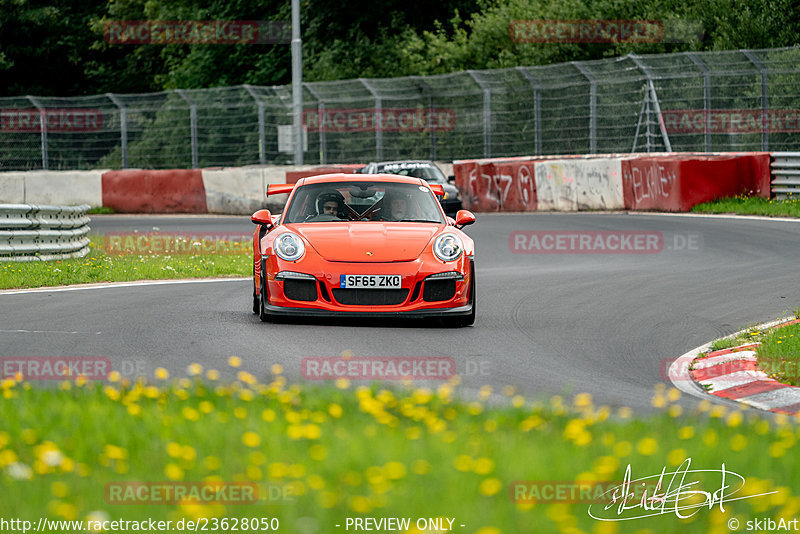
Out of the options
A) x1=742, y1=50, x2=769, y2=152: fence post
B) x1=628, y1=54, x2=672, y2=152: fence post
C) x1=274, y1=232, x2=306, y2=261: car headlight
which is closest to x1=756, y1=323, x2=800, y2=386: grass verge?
x1=274, y1=232, x2=306, y2=261: car headlight

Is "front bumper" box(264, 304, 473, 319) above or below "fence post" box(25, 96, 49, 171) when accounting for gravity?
below

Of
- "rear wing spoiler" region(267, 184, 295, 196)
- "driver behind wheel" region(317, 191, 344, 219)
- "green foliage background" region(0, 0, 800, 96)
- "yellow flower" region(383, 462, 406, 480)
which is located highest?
"green foliage background" region(0, 0, 800, 96)

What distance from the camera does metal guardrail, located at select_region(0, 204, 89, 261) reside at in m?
15.0

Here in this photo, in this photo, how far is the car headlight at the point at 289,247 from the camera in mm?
10000

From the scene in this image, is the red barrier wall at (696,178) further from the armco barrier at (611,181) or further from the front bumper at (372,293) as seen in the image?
the front bumper at (372,293)

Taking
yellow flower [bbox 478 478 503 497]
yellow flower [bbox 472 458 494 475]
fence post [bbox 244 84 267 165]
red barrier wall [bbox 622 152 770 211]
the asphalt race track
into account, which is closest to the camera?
yellow flower [bbox 478 478 503 497]

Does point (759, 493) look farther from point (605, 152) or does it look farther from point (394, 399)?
point (605, 152)

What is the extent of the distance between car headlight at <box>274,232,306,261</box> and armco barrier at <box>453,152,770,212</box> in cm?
1490

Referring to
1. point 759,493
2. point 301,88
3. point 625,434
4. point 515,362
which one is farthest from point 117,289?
point 301,88

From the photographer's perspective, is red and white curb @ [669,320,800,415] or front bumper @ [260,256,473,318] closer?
red and white curb @ [669,320,800,415]

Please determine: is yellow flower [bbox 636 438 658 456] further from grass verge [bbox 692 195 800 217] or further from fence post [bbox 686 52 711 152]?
fence post [bbox 686 52 711 152]

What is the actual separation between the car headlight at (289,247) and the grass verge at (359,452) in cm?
338

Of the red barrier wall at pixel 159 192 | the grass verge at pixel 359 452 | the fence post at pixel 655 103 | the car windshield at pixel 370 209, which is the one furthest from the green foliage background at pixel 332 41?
the grass verge at pixel 359 452

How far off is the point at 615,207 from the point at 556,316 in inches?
589
